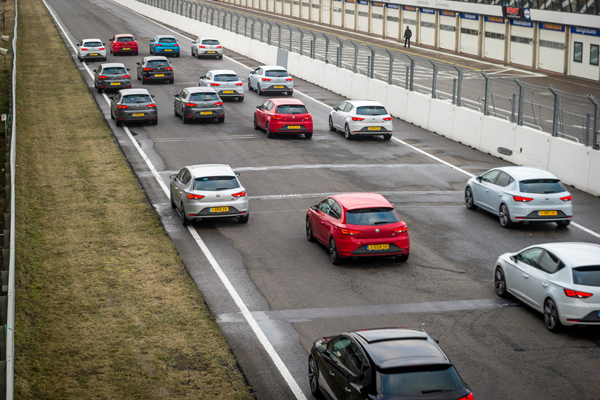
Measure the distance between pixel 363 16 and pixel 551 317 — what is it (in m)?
66.5

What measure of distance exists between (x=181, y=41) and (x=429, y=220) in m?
48.0

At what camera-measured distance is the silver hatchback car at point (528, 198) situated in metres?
19.0

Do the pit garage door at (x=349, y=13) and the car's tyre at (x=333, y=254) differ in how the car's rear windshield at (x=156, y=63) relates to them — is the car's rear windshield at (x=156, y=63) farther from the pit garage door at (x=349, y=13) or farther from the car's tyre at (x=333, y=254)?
the pit garage door at (x=349, y=13)

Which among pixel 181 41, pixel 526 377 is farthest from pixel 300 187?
pixel 181 41

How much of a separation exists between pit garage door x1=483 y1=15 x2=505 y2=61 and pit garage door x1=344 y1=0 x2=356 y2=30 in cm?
2243

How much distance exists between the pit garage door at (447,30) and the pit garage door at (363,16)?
12.9 meters

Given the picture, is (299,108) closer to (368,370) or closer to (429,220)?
(429,220)

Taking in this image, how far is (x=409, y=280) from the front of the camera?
50.5 feet

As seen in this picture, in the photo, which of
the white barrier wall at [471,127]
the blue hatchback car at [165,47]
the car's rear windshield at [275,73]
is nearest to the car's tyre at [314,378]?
the white barrier wall at [471,127]

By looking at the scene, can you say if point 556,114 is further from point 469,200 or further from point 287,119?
point 287,119

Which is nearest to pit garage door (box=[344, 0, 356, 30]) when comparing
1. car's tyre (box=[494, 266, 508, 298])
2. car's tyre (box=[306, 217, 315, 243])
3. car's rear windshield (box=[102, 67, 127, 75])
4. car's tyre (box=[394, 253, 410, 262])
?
car's rear windshield (box=[102, 67, 127, 75])

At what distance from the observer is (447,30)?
6322 centimetres

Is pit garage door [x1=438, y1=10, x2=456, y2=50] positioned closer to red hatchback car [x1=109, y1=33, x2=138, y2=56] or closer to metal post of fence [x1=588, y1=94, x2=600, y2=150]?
red hatchback car [x1=109, y1=33, x2=138, y2=56]

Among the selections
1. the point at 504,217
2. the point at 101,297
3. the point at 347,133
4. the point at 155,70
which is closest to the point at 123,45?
the point at 155,70
